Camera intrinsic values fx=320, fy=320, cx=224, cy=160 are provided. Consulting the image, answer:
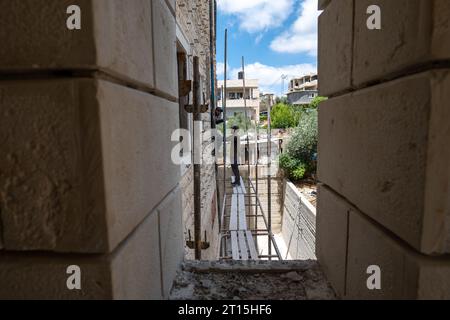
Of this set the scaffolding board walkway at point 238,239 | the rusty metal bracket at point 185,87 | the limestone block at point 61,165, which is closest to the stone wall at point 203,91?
the scaffolding board walkway at point 238,239

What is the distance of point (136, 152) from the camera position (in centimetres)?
102

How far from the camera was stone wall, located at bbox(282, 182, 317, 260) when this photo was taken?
8.75 m

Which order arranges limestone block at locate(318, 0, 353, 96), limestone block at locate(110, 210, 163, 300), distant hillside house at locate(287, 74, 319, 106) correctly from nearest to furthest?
limestone block at locate(110, 210, 163, 300) < limestone block at locate(318, 0, 353, 96) < distant hillside house at locate(287, 74, 319, 106)

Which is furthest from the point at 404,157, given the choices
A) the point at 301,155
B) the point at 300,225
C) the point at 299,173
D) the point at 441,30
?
the point at 301,155

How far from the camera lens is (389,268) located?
979 mm

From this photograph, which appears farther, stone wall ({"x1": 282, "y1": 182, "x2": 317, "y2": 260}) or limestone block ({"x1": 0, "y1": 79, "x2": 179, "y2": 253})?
stone wall ({"x1": 282, "y1": 182, "x2": 317, "y2": 260})

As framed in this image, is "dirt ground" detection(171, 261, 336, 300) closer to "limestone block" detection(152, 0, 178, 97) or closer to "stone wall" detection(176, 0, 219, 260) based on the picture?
"limestone block" detection(152, 0, 178, 97)

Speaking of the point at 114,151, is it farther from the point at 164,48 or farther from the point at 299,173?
the point at 299,173

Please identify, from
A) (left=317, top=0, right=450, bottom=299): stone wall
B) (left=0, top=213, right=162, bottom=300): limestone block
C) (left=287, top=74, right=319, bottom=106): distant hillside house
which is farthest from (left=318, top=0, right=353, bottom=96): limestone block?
(left=287, top=74, right=319, bottom=106): distant hillside house

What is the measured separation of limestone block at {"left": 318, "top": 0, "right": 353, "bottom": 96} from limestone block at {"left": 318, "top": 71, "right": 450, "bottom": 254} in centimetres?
15

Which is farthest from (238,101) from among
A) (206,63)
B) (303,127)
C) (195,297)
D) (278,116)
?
(195,297)

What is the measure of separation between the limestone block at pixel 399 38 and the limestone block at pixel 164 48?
780 millimetres

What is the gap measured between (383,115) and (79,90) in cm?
88

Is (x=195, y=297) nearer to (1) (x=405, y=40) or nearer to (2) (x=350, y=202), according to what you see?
(2) (x=350, y=202)
